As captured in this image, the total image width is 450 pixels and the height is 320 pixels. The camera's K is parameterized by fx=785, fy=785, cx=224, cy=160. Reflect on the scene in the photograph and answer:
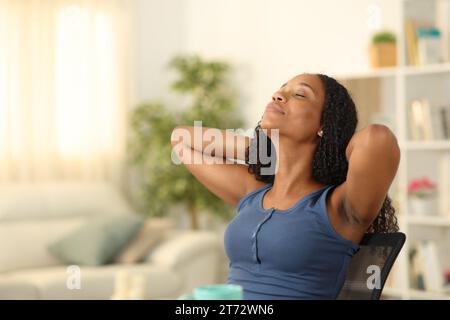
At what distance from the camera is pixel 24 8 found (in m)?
4.93

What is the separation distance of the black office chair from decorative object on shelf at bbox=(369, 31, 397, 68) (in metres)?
2.54

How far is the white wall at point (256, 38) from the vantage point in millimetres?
4602

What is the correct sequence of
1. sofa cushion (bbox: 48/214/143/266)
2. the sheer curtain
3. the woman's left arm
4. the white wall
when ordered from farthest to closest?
1. the sheer curtain
2. the white wall
3. sofa cushion (bbox: 48/214/143/266)
4. the woman's left arm

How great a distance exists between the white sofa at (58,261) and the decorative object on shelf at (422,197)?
3.88 ft

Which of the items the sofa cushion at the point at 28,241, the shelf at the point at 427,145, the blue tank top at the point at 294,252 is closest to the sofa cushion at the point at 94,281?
the sofa cushion at the point at 28,241

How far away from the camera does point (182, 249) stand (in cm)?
431

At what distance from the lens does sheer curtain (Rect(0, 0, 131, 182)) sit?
4867mm

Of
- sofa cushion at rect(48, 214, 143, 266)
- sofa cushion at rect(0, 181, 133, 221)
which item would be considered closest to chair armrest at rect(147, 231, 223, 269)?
sofa cushion at rect(48, 214, 143, 266)

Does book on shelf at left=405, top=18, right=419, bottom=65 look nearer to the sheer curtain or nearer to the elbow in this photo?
the sheer curtain

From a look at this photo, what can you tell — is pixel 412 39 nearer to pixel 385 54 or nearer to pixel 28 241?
pixel 385 54

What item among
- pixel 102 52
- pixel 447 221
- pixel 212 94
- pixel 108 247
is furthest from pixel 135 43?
pixel 447 221

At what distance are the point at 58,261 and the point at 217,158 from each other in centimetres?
255

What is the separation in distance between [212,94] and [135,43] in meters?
0.74

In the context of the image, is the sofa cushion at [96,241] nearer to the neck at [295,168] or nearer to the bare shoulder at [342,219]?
the neck at [295,168]
